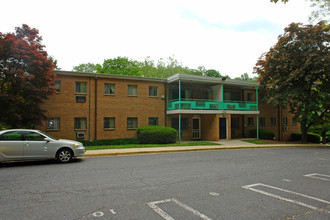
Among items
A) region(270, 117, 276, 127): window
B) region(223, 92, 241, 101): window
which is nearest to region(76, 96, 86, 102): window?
region(223, 92, 241, 101): window

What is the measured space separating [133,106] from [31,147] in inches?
474

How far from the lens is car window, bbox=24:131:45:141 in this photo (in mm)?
9523

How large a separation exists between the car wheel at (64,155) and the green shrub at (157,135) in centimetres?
914

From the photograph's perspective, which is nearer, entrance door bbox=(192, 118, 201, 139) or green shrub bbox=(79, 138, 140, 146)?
green shrub bbox=(79, 138, 140, 146)

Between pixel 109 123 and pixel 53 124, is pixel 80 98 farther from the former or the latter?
pixel 109 123

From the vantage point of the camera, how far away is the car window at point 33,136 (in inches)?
375

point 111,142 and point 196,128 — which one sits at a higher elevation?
point 196,128

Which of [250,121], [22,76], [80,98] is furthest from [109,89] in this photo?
[250,121]

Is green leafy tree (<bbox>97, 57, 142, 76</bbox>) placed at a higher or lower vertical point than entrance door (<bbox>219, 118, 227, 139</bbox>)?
higher

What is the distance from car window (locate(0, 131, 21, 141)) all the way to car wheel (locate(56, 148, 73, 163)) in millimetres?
1658

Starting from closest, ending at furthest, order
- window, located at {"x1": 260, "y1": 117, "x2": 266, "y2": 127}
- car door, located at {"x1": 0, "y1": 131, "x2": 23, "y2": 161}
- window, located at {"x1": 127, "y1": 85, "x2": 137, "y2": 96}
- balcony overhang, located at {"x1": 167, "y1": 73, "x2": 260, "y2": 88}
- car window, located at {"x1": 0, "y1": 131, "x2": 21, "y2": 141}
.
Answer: car door, located at {"x1": 0, "y1": 131, "x2": 23, "y2": 161}
car window, located at {"x1": 0, "y1": 131, "x2": 21, "y2": 141}
balcony overhang, located at {"x1": 167, "y1": 73, "x2": 260, "y2": 88}
window, located at {"x1": 127, "y1": 85, "x2": 137, "y2": 96}
window, located at {"x1": 260, "y1": 117, "x2": 266, "y2": 127}

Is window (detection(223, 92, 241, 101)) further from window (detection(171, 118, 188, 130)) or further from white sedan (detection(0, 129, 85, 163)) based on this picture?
white sedan (detection(0, 129, 85, 163))

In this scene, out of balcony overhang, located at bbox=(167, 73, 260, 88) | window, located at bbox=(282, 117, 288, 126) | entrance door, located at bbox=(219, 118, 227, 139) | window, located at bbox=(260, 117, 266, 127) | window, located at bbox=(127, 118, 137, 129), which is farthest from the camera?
window, located at bbox=(282, 117, 288, 126)

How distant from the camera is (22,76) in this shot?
1321 centimetres
